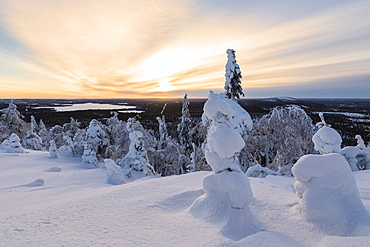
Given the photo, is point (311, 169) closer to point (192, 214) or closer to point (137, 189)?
point (192, 214)

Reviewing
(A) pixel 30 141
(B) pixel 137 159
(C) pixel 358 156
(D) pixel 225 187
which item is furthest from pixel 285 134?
(A) pixel 30 141

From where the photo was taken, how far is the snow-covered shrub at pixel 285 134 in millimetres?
14336

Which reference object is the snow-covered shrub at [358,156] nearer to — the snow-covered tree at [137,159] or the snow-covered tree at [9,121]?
the snow-covered tree at [137,159]

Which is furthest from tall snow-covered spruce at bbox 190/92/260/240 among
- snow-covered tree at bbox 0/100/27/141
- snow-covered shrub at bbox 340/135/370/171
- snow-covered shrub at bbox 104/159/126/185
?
snow-covered tree at bbox 0/100/27/141

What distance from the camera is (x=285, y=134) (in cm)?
1471

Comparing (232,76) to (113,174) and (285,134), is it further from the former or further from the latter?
(113,174)

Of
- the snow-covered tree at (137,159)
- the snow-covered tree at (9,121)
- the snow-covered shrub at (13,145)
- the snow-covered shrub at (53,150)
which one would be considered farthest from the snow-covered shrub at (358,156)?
the snow-covered tree at (9,121)

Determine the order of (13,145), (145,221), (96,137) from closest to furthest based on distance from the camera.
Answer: (145,221) < (13,145) < (96,137)

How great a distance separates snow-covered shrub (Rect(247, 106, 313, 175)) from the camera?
1434 cm

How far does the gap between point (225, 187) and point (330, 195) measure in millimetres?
2268

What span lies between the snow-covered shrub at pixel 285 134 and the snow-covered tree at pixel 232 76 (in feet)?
11.0

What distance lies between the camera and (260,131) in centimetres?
1589

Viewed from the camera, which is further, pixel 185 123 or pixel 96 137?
pixel 185 123

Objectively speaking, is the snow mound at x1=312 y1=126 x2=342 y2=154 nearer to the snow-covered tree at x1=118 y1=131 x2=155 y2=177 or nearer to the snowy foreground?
the snowy foreground
